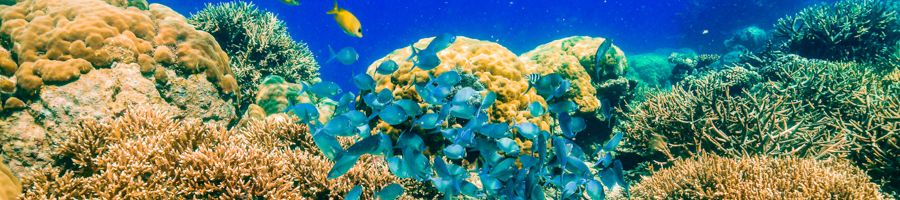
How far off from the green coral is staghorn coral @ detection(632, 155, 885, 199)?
7100 millimetres

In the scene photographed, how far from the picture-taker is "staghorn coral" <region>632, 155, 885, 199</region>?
3576 mm

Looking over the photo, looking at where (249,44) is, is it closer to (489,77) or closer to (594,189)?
(489,77)

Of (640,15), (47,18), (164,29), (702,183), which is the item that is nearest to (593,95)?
(702,183)

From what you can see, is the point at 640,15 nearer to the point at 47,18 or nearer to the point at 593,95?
the point at 593,95

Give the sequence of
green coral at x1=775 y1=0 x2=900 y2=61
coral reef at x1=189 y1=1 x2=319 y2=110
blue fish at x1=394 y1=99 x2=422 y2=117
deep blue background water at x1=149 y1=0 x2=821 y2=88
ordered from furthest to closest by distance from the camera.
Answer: deep blue background water at x1=149 y1=0 x2=821 y2=88
green coral at x1=775 y1=0 x2=900 y2=61
coral reef at x1=189 y1=1 x2=319 y2=110
blue fish at x1=394 y1=99 x2=422 y2=117

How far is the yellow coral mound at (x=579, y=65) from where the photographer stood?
7449mm

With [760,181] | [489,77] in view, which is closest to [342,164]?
[489,77]

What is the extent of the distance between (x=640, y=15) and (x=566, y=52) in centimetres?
7692

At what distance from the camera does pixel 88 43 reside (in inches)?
205

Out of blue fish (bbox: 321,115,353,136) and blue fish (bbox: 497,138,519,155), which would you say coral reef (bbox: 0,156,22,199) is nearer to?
→ blue fish (bbox: 321,115,353,136)

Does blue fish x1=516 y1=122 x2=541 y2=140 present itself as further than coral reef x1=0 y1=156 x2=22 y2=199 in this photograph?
Yes

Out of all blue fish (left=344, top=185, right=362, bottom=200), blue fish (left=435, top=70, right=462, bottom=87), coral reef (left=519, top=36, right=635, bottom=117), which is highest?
coral reef (left=519, top=36, right=635, bottom=117)

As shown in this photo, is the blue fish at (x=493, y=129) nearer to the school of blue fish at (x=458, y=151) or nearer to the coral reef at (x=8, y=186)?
the school of blue fish at (x=458, y=151)

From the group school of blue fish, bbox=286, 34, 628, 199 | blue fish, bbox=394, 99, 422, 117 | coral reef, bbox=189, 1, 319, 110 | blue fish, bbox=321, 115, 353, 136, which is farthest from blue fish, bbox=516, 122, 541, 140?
coral reef, bbox=189, 1, 319, 110
